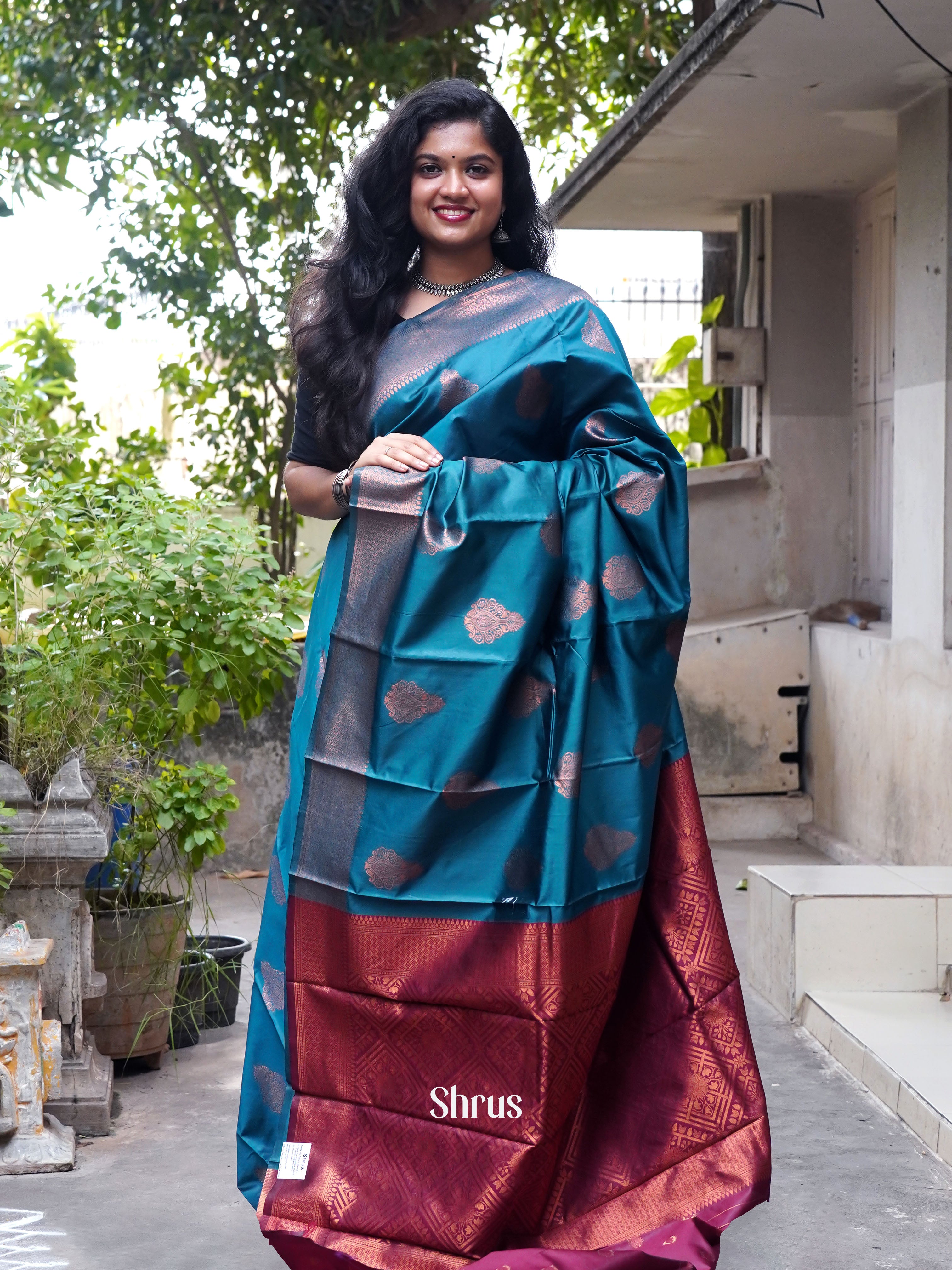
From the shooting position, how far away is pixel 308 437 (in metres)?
2.33

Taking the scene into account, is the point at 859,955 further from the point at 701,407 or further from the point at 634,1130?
the point at 701,407

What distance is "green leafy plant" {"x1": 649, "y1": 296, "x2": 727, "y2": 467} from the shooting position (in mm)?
6984

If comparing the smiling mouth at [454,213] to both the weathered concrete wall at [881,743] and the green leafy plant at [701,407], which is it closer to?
the weathered concrete wall at [881,743]

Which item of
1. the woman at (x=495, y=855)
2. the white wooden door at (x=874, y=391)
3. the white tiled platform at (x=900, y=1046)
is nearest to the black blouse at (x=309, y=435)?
the woman at (x=495, y=855)

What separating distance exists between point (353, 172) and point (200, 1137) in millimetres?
1802

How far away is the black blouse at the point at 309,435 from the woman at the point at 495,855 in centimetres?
11

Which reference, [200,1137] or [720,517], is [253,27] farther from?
[200,1137]

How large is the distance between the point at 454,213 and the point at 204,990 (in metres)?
2.03

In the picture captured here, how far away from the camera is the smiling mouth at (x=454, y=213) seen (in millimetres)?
2236

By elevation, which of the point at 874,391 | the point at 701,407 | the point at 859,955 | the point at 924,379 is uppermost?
the point at 701,407

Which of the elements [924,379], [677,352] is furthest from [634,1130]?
[677,352]

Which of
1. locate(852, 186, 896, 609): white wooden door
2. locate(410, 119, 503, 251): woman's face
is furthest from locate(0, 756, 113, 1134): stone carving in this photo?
locate(852, 186, 896, 609): white wooden door

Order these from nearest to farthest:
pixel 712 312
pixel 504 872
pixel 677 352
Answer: pixel 504 872, pixel 712 312, pixel 677 352

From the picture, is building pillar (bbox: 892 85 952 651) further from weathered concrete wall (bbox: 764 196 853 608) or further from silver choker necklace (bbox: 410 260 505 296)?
silver choker necklace (bbox: 410 260 505 296)
